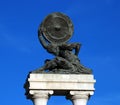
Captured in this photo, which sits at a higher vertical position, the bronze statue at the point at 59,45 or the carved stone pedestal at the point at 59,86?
the bronze statue at the point at 59,45

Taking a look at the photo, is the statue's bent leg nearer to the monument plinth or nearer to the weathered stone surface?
the monument plinth

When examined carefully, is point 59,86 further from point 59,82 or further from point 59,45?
point 59,45

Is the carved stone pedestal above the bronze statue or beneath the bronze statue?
beneath

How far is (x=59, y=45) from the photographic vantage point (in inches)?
2058

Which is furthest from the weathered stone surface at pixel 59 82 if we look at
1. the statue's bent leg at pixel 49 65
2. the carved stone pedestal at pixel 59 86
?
the statue's bent leg at pixel 49 65

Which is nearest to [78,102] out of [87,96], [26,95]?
[87,96]

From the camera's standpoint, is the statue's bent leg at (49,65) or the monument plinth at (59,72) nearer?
the monument plinth at (59,72)

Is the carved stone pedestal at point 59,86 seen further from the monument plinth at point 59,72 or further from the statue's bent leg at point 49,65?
the statue's bent leg at point 49,65

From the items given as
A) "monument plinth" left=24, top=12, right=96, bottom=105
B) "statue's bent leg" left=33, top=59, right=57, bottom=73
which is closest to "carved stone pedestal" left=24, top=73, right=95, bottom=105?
Result: "monument plinth" left=24, top=12, right=96, bottom=105

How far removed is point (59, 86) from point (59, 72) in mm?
1150

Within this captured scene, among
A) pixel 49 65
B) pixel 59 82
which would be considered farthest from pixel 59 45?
pixel 59 82

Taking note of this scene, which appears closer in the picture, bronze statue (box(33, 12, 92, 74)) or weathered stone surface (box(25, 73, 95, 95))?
weathered stone surface (box(25, 73, 95, 95))

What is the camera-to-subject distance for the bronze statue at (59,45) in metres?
51.2

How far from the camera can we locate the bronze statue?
51.2m
